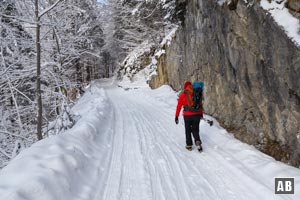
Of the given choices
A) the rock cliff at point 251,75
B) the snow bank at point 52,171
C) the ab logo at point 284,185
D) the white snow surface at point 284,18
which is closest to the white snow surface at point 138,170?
the snow bank at point 52,171

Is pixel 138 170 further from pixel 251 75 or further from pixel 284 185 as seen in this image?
pixel 251 75

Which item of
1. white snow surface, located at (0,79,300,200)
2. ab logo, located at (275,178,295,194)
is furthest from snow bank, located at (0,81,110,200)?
ab logo, located at (275,178,295,194)

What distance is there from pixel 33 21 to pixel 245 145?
706cm

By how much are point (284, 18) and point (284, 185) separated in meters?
3.47

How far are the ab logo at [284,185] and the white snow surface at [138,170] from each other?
10 cm

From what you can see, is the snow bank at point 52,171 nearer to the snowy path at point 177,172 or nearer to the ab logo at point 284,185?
the snowy path at point 177,172

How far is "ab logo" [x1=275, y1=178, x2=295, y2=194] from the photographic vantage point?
4898mm

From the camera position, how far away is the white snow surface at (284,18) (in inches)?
227

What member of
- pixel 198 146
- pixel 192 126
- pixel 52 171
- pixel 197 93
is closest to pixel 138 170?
pixel 52 171

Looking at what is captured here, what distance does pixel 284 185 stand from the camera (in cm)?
504

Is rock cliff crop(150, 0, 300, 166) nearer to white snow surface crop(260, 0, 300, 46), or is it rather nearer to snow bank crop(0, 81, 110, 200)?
white snow surface crop(260, 0, 300, 46)

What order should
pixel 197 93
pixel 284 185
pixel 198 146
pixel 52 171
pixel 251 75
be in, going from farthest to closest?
pixel 197 93 < pixel 251 75 < pixel 198 146 < pixel 284 185 < pixel 52 171

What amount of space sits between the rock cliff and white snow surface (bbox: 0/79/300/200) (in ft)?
1.68

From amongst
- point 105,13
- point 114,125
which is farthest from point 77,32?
point 105,13
